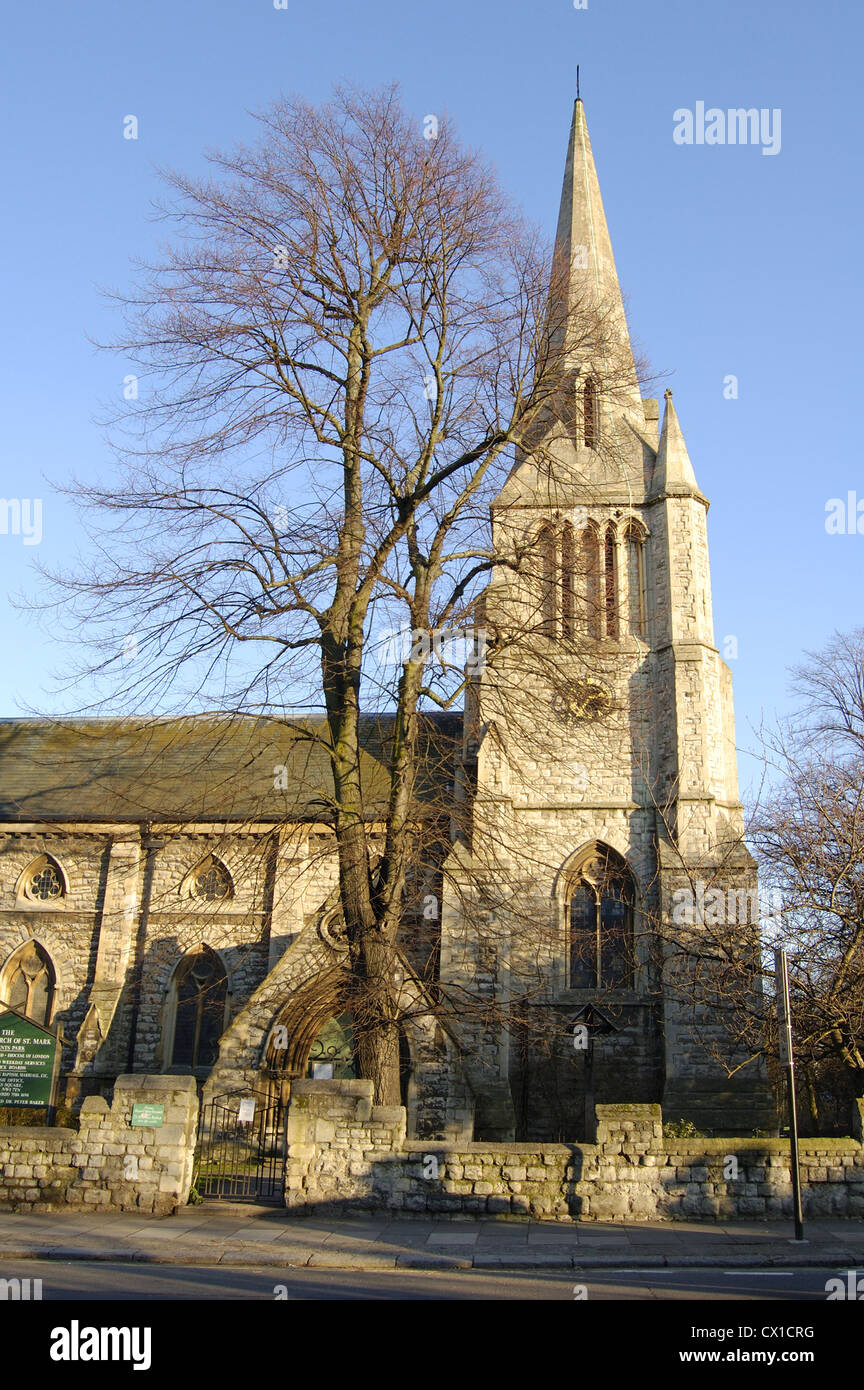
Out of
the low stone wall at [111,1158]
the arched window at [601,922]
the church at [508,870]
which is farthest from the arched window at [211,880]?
the low stone wall at [111,1158]

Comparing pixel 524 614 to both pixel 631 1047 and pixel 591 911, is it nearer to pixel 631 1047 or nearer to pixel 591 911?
pixel 591 911

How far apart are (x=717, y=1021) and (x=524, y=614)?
798cm

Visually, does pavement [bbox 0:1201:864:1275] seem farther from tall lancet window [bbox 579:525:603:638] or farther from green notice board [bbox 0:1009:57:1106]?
tall lancet window [bbox 579:525:603:638]

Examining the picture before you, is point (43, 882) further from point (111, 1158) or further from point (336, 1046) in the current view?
point (111, 1158)

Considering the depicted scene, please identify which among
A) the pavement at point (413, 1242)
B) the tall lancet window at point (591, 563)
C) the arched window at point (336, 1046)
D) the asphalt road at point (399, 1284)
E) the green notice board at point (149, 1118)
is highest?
the tall lancet window at point (591, 563)

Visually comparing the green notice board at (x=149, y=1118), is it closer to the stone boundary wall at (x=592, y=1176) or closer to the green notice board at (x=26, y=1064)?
the green notice board at (x=26, y=1064)

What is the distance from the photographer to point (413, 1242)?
11.7 meters

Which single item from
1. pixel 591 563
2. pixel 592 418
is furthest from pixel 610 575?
pixel 592 418

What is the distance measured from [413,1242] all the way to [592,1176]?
2.45 meters

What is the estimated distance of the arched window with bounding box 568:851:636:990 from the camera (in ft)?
64.4

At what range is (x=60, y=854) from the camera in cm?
2244

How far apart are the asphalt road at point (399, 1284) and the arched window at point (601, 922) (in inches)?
358

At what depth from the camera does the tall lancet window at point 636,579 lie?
2186 cm

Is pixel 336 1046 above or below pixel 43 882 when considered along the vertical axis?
below
